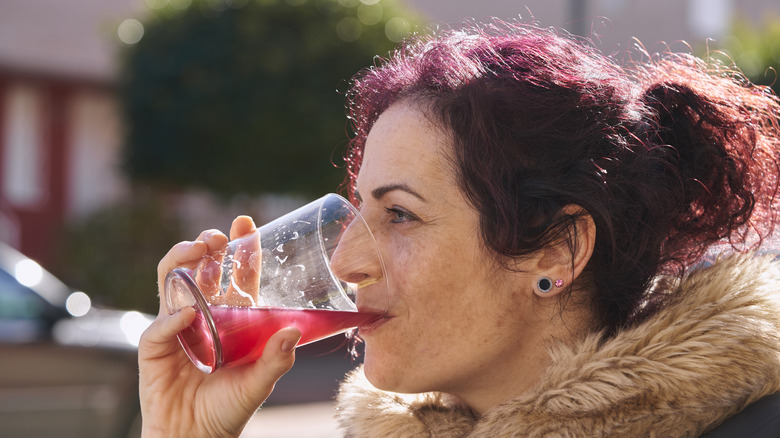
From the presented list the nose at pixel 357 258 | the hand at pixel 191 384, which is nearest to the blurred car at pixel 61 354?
the hand at pixel 191 384

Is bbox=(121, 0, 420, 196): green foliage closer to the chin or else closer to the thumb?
the thumb

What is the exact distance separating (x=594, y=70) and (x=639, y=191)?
319mm

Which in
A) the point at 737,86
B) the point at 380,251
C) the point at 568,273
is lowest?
the point at 568,273

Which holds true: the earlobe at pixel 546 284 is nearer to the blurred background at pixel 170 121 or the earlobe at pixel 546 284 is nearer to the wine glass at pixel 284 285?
the wine glass at pixel 284 285

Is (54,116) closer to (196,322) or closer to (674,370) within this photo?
(196,322)

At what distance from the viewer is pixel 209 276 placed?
6.13 ft

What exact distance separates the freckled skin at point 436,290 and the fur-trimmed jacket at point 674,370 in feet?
0.40

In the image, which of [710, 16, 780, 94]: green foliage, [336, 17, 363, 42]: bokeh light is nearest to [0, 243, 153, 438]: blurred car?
[336, 17, 363, 42]: bokeh light

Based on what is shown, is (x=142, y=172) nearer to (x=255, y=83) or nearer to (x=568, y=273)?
(x=255, y=83)

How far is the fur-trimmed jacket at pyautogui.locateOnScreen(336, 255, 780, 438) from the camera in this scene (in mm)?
1726

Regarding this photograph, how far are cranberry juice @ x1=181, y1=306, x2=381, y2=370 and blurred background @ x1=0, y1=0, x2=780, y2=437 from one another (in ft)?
18.6

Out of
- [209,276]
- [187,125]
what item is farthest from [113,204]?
[209,276]

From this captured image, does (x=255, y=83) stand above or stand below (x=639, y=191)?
above

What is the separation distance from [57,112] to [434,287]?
14.7 meters
